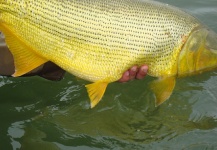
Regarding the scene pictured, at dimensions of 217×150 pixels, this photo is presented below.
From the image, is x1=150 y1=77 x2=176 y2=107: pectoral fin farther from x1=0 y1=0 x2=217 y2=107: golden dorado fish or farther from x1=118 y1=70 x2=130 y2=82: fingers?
x1=118 y1=70 x2=130 y2=82: fingers

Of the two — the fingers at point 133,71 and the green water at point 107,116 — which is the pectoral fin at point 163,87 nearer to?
the fingers at point 133,71

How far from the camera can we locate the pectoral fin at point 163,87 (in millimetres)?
3410

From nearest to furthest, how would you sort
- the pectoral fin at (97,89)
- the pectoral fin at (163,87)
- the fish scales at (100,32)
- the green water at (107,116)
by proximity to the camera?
the fish scales at (100,32)
the pectoral fin at (97,89)
the pectoral fin at (163,87)
the green water at (107,116)

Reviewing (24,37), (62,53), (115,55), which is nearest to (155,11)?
(115,55)

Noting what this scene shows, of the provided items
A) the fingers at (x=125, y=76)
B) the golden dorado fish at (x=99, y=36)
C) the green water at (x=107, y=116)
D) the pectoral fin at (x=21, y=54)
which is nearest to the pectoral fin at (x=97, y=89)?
the golden dorado fish at (x=99, y=36)

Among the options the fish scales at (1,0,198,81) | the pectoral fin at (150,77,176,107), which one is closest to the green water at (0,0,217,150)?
the pectoral fin at (150,77,176,107)

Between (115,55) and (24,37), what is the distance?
0.74 m

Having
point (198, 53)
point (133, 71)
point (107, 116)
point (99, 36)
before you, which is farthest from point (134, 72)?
point (107, 116)

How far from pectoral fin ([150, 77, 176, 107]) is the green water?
516 millimetres

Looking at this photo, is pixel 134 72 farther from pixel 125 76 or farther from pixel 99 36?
pixel 99 36

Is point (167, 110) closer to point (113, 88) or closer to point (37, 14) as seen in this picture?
point (113, 88)

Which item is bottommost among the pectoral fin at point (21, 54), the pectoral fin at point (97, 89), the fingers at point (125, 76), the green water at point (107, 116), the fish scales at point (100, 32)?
the green water at point (107, 116)

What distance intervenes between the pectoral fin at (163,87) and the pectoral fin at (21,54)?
3.28ft

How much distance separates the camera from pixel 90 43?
3189 mm
